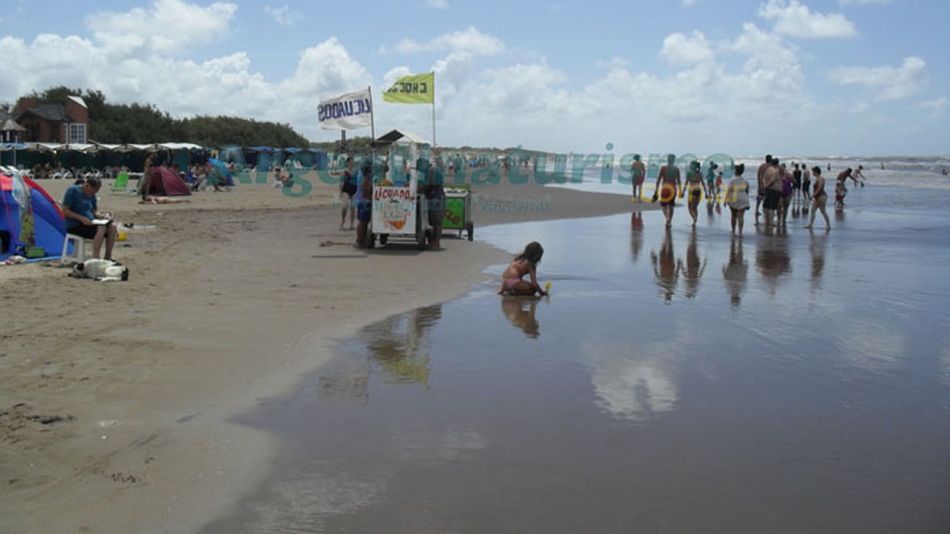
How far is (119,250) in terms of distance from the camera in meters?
14.0

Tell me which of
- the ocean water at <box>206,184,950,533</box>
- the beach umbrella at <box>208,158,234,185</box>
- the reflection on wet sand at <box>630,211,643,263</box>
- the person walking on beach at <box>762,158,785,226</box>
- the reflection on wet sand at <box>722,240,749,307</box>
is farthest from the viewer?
the beach umbrella at <box>208,158,234,185</box>

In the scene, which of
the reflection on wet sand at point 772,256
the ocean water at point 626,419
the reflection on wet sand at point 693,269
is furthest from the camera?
the reflection on wet sand at point 772,256

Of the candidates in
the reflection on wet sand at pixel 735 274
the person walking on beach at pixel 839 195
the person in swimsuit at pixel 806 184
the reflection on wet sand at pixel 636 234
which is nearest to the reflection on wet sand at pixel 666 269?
the reflection on wet sand at pixel 636 234

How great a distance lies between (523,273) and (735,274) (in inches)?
154

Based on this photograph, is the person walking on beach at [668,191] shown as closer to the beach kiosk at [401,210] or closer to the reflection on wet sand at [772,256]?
the reflection on wet sand at [772,256]

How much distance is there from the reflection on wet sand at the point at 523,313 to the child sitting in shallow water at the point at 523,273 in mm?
122

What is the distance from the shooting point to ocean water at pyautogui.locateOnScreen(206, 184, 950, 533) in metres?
4.25

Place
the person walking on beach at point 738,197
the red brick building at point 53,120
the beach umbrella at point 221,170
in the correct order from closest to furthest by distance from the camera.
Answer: the person walking on beach at point 738,197
the beach umbrella at point 221,170
the red brick building at point 53,120

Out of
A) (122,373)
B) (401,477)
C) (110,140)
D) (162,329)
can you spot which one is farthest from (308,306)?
(110,140)

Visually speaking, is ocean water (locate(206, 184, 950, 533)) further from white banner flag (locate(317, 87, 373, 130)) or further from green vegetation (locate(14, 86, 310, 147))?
green vegetation (locate(14, 86, 310, 147))

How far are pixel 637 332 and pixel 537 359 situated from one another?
1.57 metres

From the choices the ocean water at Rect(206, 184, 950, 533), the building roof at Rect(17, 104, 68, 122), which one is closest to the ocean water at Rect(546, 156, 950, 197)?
the ocean water at Rect(206, 184, 950, 533)

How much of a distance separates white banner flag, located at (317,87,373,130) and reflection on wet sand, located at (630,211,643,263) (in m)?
6.04

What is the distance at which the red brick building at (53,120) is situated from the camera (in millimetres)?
67625
